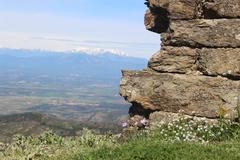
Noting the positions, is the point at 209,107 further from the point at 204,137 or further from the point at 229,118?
the point at 204,137

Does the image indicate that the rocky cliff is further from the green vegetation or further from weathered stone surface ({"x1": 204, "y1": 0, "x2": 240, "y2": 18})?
the green vegetation

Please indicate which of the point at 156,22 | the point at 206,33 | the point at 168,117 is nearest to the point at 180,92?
the point at 168,117

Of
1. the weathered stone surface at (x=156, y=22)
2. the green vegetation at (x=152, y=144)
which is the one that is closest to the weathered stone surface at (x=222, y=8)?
the weathered stone surface at (x=156, y=22)

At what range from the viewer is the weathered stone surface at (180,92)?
21.5 m

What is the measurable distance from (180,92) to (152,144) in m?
6.62

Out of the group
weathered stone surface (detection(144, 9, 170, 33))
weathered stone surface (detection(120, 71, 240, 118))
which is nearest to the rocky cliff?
weathered stone surface (detection(120, 71, 240, 118))

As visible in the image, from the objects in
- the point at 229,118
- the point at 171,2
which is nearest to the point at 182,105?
the point at 229,118

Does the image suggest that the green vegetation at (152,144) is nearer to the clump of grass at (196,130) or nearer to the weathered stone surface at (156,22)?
the clump of grass at (196,130)

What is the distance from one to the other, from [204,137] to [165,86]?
4316 mm

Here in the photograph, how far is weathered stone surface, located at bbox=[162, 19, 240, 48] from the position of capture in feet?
72.5

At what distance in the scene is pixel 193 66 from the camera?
22891 millimetres

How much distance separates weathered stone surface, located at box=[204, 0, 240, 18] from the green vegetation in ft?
17.7

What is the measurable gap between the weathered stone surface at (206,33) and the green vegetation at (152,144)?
3.94 m

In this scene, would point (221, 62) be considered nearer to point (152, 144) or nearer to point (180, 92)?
point (180, 92)
